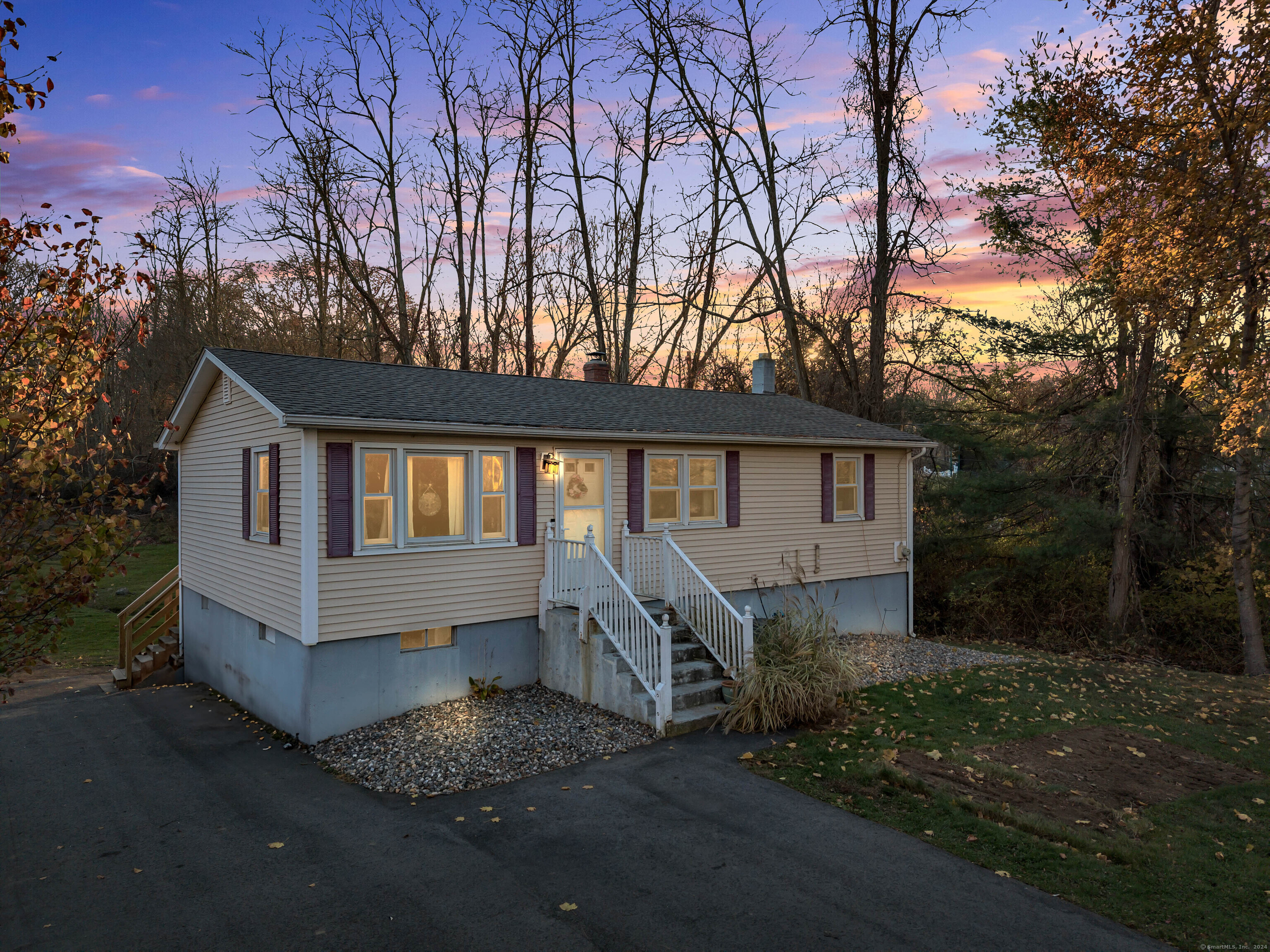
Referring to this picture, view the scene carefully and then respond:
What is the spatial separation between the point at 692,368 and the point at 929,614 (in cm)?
1191

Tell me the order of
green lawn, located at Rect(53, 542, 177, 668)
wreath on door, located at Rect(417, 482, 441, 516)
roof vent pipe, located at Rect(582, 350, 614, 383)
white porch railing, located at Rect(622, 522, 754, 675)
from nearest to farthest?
1. white porch railing, located at Rect(622, 522, 754, 675)
2. wreath on door, located at Rect(417, 482, 441, 516)
3. green lawn, located at Rect(53, 542, 177, 668)
4. roof vent pipe, located at Rect(582, 350, 614, 383)

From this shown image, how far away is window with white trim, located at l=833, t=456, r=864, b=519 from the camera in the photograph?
13977 millimetres

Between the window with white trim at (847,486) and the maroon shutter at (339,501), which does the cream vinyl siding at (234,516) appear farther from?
the window with white trim at (847,486)

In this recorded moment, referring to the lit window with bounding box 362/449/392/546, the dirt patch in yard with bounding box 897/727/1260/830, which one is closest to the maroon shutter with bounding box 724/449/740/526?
the dirt patch in yard with bounding box 897/727/1260/830

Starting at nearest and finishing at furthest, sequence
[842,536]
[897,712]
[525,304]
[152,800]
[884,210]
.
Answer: [152,800] → [897,712] → [842,536] → [884,210] → [525,304]

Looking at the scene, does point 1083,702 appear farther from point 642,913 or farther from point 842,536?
point 642,913

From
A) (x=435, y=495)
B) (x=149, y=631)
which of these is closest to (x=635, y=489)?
(x=435, y=495)

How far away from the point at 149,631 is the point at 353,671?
283 inches

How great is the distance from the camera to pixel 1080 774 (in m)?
7.16

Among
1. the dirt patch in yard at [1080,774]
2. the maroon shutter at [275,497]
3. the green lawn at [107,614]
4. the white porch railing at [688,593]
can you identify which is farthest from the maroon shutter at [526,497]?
the dirt patch in yard at [1080,774]

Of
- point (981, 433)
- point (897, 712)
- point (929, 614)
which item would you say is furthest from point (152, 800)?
point (981, 433)

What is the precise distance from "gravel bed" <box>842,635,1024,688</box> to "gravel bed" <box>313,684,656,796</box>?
3.98m

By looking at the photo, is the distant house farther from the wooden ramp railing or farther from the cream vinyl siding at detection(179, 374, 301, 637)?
the wooden ramp railing

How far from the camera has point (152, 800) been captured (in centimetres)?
714
